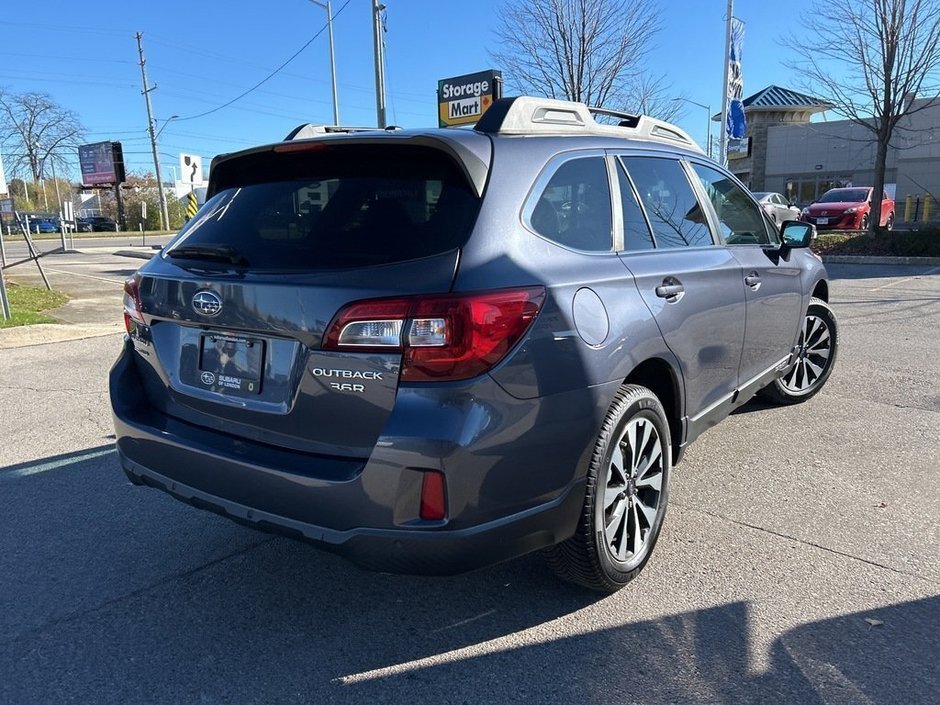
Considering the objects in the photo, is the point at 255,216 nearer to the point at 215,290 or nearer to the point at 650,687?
the point at 215,290

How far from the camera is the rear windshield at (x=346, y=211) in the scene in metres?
2.42

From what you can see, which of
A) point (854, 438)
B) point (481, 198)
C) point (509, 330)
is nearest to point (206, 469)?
point (509, 330)

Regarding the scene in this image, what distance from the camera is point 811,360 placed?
223 inches

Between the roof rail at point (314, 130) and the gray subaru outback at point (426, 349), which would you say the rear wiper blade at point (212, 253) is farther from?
the roof rail at point (314, 130)

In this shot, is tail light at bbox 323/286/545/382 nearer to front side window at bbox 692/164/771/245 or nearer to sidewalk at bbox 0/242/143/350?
front side window at bbox 692/164/771/245

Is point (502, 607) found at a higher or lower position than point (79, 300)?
Answer: lower

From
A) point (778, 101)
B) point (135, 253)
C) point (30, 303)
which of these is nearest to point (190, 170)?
point (135, 253)

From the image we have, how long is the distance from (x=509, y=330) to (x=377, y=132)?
3.31 ft

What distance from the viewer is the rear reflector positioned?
7.28 feet

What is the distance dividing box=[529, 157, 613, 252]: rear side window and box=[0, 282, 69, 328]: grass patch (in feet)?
30.4

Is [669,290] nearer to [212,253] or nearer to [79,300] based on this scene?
[212,253]

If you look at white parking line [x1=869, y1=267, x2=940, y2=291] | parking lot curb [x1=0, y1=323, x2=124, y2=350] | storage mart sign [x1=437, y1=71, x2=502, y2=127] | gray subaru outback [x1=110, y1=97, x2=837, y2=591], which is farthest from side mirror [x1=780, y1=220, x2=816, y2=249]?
storage mart sign [x1=437, y1=71, x2=502, y2=127]

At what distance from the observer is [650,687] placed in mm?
2393

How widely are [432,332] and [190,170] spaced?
26618 mm
